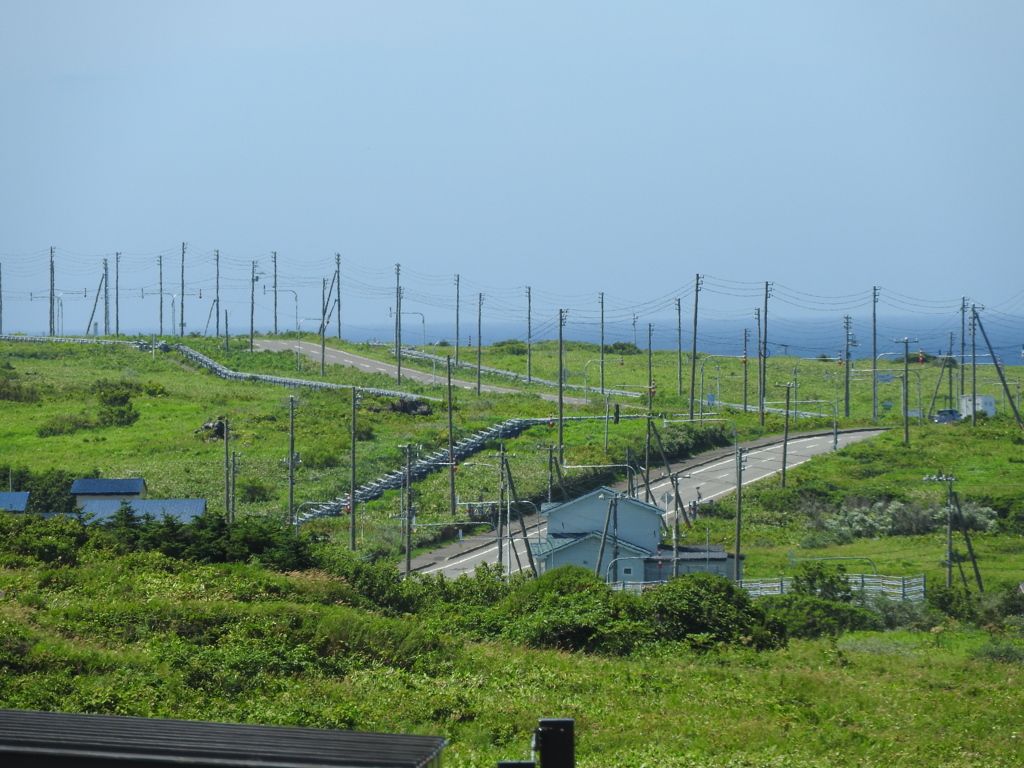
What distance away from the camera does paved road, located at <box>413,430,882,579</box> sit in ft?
138

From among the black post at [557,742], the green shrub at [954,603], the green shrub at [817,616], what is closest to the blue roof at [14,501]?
the green shrub at [817,616]

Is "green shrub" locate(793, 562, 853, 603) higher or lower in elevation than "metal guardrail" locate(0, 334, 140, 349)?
lower

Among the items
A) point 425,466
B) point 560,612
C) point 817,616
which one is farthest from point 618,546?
point 425,466

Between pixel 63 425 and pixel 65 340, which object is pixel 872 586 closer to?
pixel 63 425

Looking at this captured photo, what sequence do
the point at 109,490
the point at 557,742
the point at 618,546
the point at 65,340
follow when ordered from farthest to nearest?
the point at 65,340
the point at 109,490
the point at 618,546
the point at 557,742

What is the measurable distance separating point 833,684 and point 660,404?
57.9 metres

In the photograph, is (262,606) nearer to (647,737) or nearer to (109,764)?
(647,737)

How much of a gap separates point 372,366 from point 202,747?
285 feet

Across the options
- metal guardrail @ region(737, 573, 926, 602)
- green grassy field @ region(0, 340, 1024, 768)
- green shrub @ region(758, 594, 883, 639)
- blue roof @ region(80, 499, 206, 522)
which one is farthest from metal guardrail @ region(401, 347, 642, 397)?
green shrub @ region(758, 594, 883, 639)

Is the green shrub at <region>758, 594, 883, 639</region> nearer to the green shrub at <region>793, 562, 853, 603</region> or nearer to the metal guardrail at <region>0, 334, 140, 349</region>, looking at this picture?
the green shrub at <region>793, 562, 853, 603</region>

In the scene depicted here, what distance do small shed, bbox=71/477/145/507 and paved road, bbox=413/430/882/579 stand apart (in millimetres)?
11719

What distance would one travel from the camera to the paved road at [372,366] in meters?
84.0

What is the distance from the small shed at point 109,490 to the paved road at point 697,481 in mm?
11719

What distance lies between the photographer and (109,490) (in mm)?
41750
